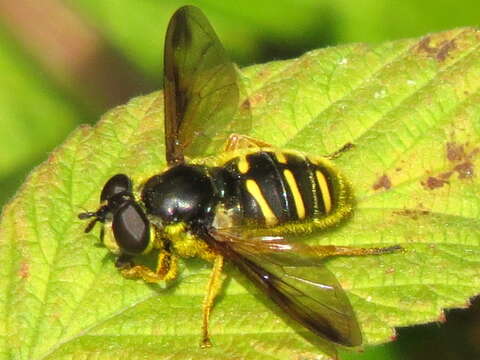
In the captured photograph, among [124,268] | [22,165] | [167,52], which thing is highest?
[167,52]

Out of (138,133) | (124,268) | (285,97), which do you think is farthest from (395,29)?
(124,268)

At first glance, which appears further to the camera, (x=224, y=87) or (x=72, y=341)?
(x=224, y=87)

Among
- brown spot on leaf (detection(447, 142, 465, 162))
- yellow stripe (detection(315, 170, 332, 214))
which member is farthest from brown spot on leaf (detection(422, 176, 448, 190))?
yellow stripe (detection(315, 170, 332, 214))

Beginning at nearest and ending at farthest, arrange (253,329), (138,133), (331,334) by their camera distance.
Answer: (331,334), (253,329), (138,133)

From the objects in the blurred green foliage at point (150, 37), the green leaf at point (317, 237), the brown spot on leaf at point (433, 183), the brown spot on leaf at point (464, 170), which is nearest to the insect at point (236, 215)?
the green leaf at point (317, 237)

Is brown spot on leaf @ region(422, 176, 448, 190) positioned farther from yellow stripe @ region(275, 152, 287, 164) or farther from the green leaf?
yellow stripe @ region(275, 152, 287, 164)

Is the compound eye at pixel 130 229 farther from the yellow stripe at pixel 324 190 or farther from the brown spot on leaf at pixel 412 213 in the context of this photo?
the brown spot on leaf at pixel 412 213

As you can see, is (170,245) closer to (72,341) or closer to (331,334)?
(72,341)
